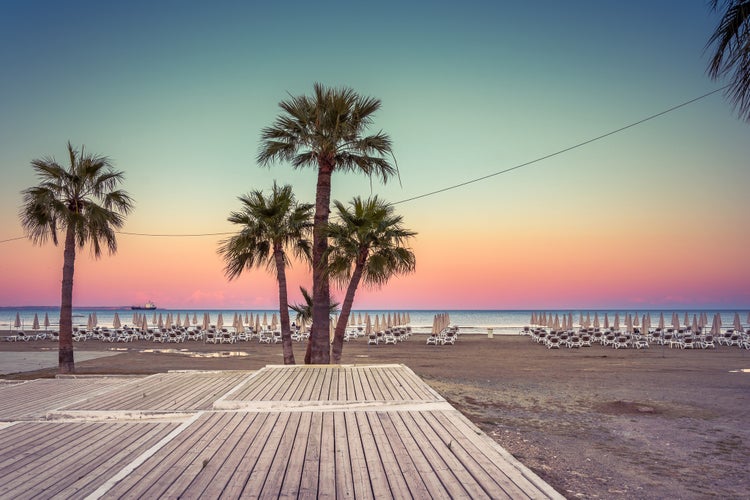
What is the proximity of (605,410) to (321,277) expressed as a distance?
24.2 ft

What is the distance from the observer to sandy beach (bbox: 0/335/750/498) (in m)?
6.49

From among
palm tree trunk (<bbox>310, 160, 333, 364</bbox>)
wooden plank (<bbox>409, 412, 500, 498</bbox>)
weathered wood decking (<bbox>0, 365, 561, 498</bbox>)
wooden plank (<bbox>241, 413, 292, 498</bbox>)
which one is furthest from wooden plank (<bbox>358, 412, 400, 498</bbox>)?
palm tree trunk (<bbox>310, 160, 333, 364</bbox>)

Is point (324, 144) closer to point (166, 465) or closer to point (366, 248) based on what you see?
point (366, 248)

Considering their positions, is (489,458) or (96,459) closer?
(489,458)

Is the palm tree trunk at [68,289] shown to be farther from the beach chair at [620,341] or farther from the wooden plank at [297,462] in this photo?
the beach chair at [620,341]

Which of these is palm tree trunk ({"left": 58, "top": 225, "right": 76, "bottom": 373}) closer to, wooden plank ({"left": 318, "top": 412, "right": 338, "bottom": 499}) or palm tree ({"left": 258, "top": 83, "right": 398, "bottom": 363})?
palm tree ({"left": 258, "top": 83, "right": 398, "bottom": 363})

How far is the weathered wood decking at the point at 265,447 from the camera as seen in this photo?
12.8ft

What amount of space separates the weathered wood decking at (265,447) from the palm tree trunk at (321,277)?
4264 millimetres

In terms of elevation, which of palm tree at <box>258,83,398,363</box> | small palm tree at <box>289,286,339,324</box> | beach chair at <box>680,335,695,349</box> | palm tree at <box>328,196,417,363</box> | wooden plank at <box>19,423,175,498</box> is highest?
palm tree at <box>258,83,398,363</box>

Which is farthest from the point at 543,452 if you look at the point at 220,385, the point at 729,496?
the point at 220,385

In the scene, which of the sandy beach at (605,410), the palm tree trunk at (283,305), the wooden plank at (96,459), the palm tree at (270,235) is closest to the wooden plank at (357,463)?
the wooden plank at (96,459)

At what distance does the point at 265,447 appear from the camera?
16.2 ft

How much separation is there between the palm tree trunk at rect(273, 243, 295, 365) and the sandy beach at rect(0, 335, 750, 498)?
4.27 metres

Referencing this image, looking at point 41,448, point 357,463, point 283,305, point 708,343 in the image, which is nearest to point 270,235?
point 283,305
